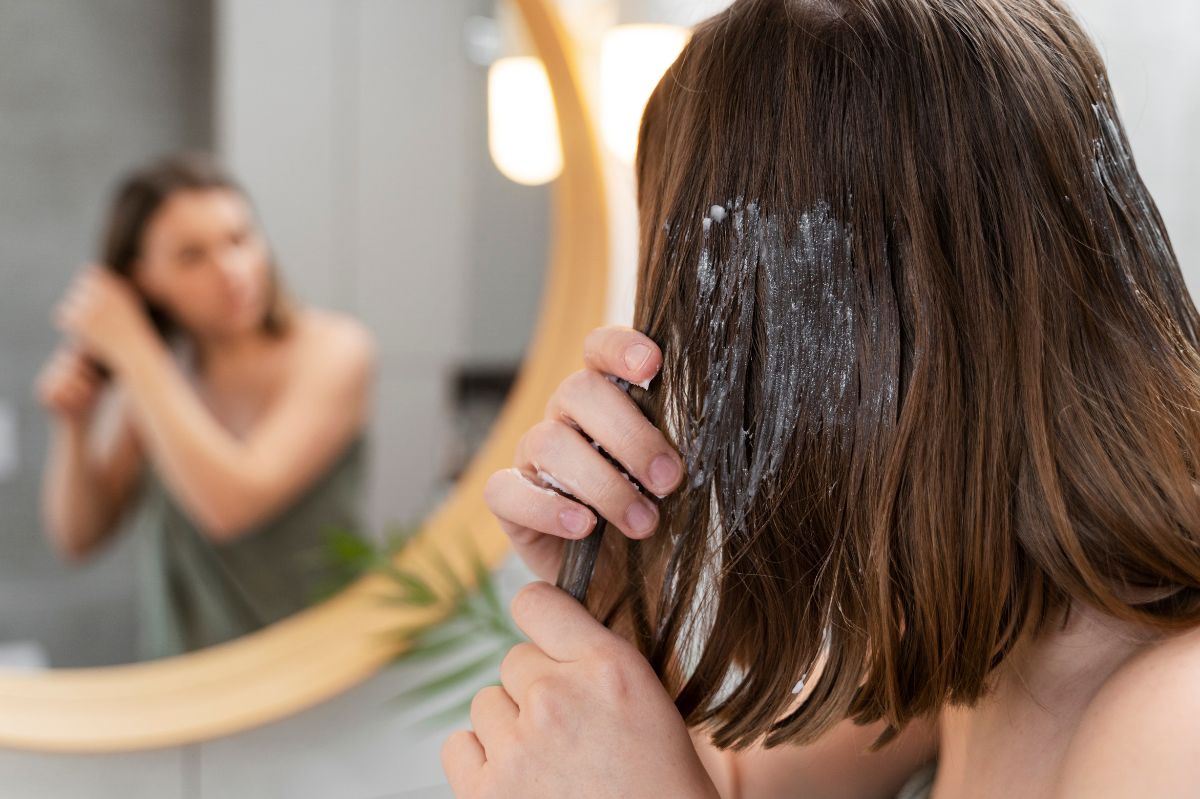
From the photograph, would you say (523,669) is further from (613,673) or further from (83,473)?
(83,473)

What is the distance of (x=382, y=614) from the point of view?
0.82 meters

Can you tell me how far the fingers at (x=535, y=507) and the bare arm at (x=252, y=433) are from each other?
36cm

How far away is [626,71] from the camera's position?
896mm

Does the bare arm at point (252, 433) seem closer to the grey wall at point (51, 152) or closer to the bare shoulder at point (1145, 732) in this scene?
the grey wall at point (51, 152)

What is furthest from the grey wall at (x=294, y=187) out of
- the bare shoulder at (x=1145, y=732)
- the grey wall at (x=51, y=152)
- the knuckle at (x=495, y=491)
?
the bare shoulder at (x=1145, y=732)

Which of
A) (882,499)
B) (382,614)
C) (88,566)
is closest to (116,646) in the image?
(88,566)

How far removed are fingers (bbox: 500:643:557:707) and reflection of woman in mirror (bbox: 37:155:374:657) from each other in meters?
0.40

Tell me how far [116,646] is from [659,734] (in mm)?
503

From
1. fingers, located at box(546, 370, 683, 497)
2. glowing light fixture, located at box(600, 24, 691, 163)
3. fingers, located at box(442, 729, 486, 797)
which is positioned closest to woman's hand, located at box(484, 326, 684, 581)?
fingers, located at box(546, 370, 683, 497)

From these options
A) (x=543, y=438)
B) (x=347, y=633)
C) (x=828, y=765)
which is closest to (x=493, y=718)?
(x=543, y=438)

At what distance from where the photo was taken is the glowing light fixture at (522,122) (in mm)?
838

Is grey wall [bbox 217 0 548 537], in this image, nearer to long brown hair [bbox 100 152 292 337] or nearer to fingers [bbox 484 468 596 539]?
long brown hair [bbox 100 152 292 337]

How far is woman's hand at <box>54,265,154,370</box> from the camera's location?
26.8 inches

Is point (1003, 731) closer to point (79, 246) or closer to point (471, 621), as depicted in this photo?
point (471, 621)
